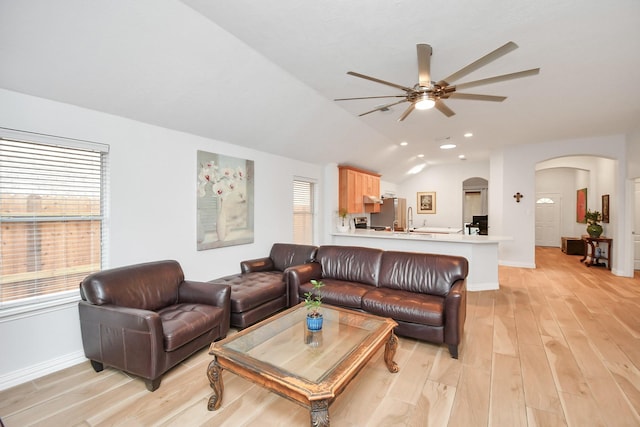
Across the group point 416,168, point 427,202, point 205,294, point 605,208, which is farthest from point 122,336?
point 605,208

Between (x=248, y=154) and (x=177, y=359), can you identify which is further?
(x=248, y=154)

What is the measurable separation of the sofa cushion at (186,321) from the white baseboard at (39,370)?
810mm

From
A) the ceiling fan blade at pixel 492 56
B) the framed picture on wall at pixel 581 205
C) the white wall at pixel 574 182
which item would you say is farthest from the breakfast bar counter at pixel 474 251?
the framed picture on wall at pixel 581 205

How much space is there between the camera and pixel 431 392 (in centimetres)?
214

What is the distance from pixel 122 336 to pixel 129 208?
1382mm

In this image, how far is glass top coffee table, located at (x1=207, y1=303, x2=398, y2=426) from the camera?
5.11 feet

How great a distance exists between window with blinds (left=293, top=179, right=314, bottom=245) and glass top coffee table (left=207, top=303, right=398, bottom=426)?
315cm

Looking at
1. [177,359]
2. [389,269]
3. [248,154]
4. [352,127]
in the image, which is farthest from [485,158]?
[177,359]

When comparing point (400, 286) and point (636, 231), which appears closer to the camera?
point (400, 286)

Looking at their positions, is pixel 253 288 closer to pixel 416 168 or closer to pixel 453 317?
pixel 453 317

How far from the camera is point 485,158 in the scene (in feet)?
27.5

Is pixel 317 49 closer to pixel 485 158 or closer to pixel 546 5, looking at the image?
pixel 546 5

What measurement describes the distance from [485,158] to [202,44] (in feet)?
27.7

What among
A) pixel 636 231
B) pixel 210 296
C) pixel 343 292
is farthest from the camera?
pixel 636 231
